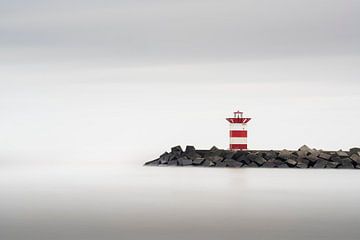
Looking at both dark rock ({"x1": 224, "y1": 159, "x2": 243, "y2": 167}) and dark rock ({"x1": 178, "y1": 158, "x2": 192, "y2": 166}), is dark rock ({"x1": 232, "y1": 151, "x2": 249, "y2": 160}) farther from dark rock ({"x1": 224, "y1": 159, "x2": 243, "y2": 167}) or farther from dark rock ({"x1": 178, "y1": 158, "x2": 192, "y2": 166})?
dark rock ({"x1": 178, "y1": 158, "x2": 192, "y2": 166})

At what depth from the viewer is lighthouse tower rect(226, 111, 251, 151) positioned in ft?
63.6

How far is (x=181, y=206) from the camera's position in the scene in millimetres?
10438

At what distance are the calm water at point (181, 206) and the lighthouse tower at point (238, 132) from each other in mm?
2857

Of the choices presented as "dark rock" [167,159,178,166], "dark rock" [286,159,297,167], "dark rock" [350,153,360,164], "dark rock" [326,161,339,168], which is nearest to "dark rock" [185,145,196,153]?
"dark rock" [167,159,178,166]

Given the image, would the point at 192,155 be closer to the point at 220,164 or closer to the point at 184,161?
the point at 184,161

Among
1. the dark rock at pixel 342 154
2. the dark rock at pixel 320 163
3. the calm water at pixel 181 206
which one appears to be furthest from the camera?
the dark rock at pixel 342 154

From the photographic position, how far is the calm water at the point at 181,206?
8.05m

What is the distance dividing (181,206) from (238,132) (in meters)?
9.08

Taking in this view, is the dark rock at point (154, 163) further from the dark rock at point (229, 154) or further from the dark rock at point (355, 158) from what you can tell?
the dark rock at point (355, 158)

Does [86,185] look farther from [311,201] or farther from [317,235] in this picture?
[317,235]

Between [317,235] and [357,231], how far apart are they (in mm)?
471

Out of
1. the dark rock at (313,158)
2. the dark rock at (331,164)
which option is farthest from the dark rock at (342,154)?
the dark rock at (313,158)

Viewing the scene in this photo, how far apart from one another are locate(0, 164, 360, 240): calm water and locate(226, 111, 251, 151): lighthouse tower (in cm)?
286

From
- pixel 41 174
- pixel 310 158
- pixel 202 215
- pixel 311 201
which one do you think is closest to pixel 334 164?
pixel 310 158
